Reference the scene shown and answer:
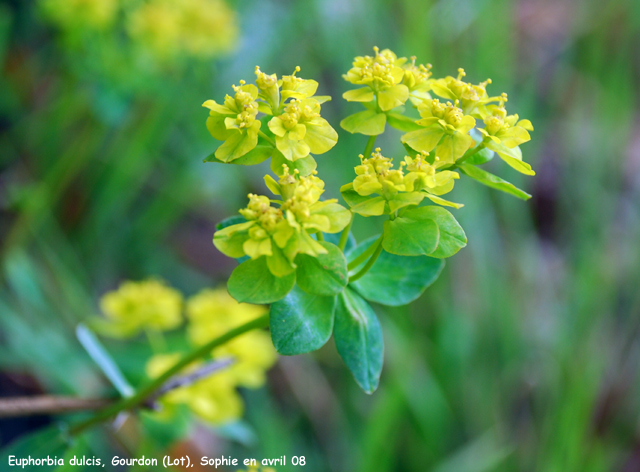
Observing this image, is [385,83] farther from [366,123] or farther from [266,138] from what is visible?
[266,138]

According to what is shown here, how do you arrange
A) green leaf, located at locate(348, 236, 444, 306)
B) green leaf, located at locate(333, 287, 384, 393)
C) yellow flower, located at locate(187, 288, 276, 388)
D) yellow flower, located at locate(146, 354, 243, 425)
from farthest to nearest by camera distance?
1. yellow flower, located at locate(187, 288, 276, 388)
2. yellow flower, located at locate(146, 354, 243, 425)
3. green leaf, located at locate(348, 236, 444, 306)
4. green leaf, located at locate(333, 287, 384, 393)

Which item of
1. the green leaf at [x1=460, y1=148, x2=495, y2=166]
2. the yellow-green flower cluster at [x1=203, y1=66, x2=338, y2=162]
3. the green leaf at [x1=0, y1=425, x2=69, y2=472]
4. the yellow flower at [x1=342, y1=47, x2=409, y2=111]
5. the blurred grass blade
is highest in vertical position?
the yellow flower at [x1=342, y1=47, x2=409, y2=111]

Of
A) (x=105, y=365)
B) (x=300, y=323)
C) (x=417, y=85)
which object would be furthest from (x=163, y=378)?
(x=417, y=85)

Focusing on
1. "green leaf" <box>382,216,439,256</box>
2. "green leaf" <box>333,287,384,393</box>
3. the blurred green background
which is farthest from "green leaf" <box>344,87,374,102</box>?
the blurred green background

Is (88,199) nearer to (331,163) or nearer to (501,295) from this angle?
(331,163)

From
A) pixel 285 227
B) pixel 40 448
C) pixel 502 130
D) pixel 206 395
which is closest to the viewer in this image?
pixel 285 227

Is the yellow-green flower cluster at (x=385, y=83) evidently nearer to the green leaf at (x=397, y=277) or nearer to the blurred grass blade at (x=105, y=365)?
the green leaf at (x=397, y=277)

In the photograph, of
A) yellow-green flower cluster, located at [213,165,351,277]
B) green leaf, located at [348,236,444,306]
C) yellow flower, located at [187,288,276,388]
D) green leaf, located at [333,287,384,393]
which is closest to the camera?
yellow-green flower cluster, located at [213,165,351,277]

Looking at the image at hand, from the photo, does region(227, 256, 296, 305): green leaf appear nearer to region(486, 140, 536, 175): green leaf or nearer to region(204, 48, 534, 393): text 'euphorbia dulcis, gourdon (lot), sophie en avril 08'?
region(204, 48, 534, 393): text 'euphorbia dulcis, gourdon (lot), sophie en avril 08'
